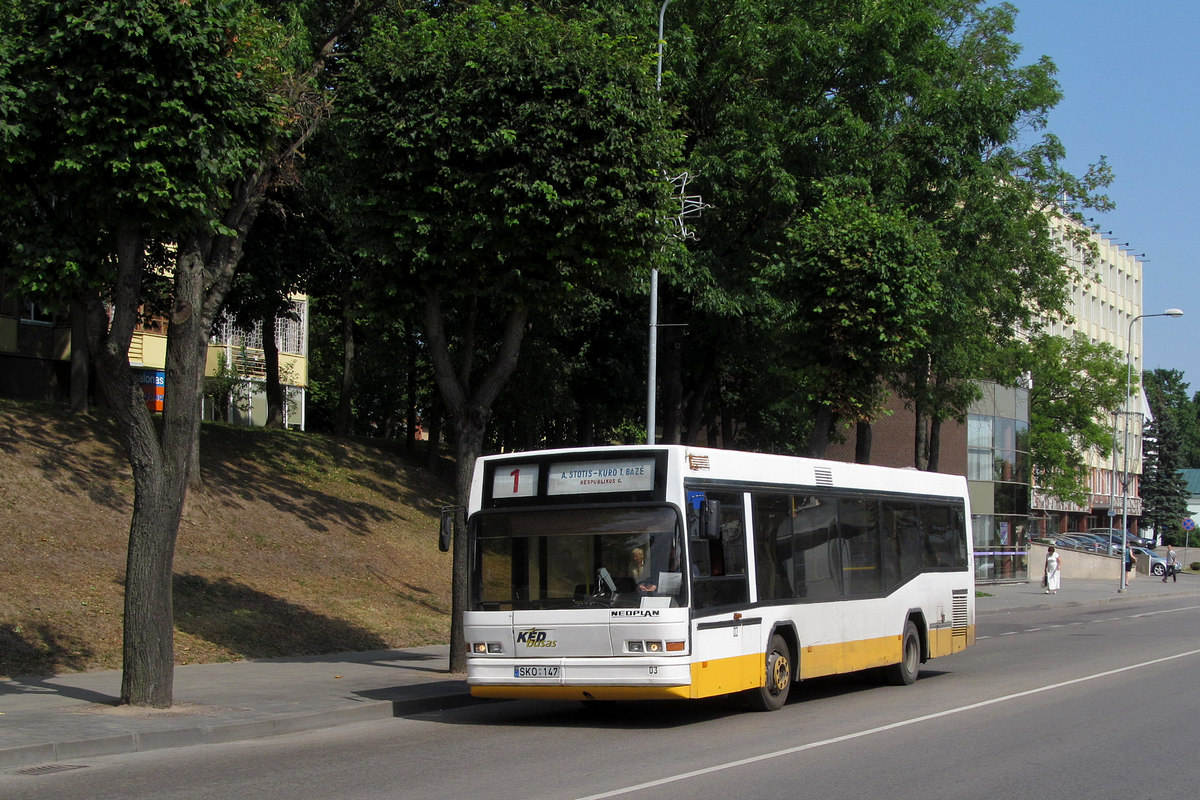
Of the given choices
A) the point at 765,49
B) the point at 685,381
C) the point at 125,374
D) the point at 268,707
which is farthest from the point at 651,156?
the point at 685,381

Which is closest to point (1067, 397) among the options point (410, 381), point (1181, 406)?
point (410, 381)

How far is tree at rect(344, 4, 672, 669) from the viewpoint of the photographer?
15.1 metres

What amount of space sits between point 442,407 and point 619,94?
65.6 ft

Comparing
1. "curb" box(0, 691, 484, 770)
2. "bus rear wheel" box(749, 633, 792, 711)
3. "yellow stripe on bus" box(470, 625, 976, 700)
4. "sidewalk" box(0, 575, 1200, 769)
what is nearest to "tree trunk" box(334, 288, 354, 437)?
"sidewalk" box(0, 575, 1200, 769)

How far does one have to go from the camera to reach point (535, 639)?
12.0m

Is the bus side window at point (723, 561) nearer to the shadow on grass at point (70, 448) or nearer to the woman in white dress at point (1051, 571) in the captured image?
the shadow on grass at point (70, 448)

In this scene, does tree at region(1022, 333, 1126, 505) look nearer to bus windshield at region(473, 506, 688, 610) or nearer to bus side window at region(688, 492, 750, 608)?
bus side window at region(688, 492, 750, 608)

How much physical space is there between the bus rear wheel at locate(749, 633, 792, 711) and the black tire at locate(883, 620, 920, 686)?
3.27 m

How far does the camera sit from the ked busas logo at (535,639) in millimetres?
11930

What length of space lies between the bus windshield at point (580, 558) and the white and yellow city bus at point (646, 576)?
0.01 meters

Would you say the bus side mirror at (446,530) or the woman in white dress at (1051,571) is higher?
the bus side mirror at (446,530)

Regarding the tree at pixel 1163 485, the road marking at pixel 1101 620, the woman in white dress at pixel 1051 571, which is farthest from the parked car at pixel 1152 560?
the tree at pixel 1163 485

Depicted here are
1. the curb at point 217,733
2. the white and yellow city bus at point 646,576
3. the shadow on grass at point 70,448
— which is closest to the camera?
the curb at point 217,733

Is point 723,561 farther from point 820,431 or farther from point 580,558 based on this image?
point 820,431
